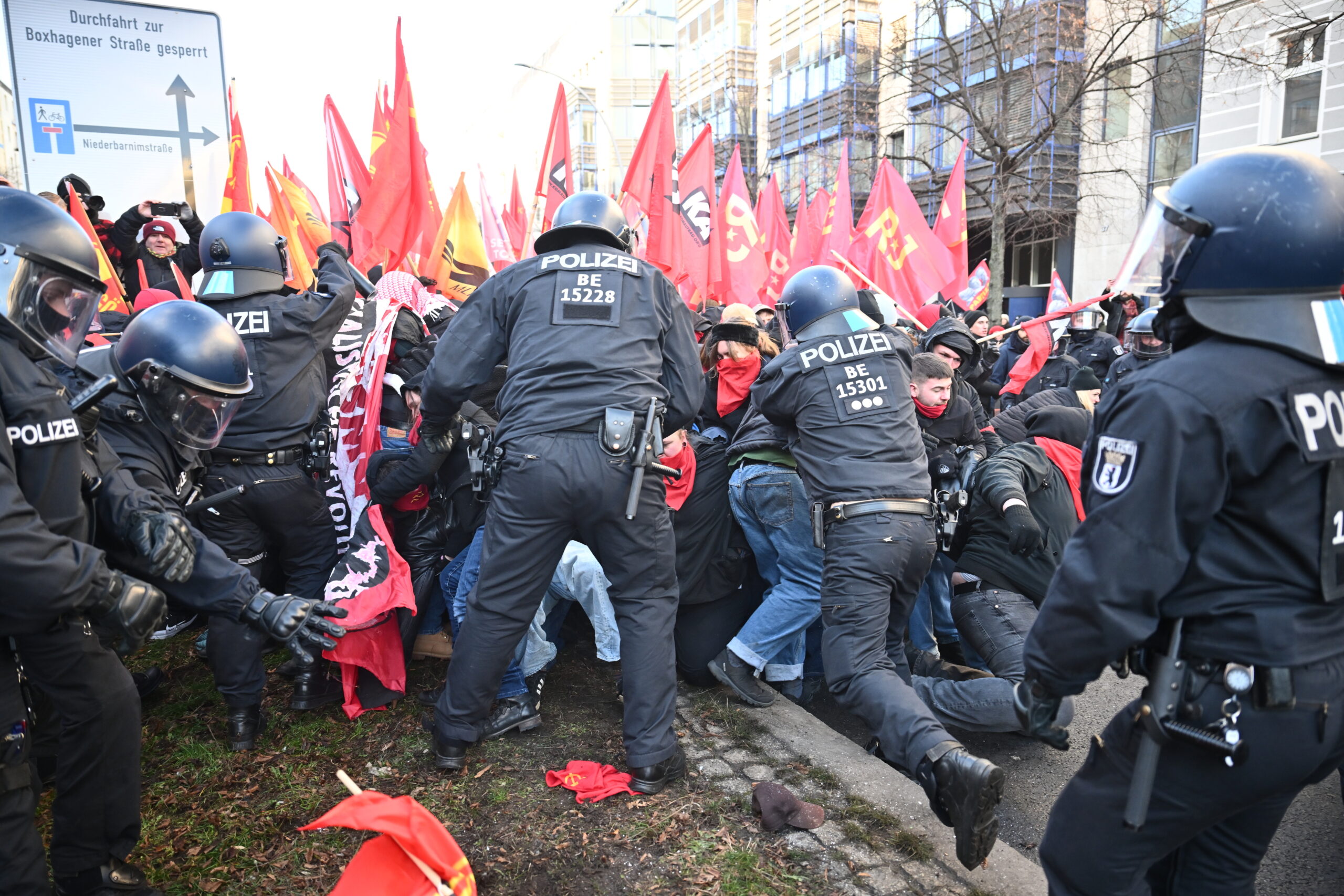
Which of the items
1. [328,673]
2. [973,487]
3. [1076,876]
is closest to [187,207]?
[328,673]

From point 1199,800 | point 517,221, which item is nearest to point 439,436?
point 1199,800

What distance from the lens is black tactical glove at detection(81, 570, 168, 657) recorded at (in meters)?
2.15

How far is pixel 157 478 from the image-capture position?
9.82 ft

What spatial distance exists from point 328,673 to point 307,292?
1974 millimetres

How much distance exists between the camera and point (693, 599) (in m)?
4.48

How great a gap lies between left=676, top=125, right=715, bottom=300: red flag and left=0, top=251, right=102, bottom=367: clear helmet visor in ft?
20.2

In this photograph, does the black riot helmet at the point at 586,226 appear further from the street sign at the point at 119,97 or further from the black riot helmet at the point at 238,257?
the street sign at the point at 119,97

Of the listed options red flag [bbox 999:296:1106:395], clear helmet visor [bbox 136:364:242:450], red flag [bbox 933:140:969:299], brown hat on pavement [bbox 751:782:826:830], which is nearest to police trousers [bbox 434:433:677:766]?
brown hat on pavement [bbox 751:782:826:830]

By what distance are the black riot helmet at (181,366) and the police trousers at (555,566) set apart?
107 cm

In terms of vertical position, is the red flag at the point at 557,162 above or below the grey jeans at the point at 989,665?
above

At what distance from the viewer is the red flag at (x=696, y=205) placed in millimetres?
8203

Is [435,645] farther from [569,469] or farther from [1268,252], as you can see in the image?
[1268,252]

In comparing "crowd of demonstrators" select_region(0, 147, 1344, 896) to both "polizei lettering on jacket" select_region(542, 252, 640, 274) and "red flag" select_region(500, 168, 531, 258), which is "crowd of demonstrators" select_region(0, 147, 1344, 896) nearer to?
"polizei lettering on jacket" select_region(542, 252, 640, 274)

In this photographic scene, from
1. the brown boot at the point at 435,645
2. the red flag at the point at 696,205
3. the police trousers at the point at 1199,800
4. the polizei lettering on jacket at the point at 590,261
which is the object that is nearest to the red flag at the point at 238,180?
the red flag at the point at 696,205
